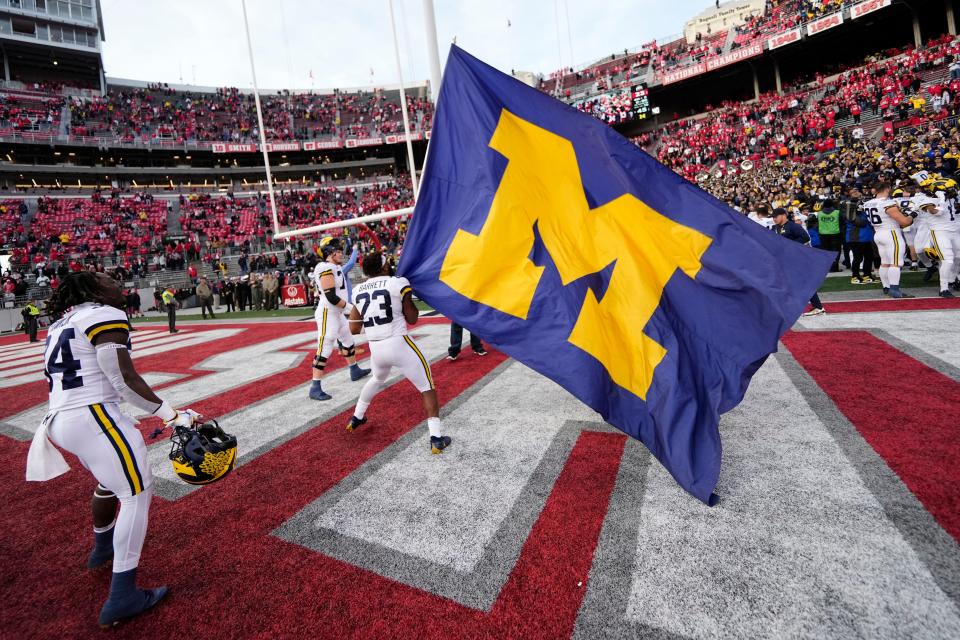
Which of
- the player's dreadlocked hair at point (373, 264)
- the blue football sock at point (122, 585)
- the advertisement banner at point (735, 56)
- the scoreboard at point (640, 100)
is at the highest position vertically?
the advertisement banner at point (735, 56)

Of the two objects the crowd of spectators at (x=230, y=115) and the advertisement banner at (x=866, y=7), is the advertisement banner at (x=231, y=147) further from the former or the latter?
the advertisement banner at (x=866, y=7)

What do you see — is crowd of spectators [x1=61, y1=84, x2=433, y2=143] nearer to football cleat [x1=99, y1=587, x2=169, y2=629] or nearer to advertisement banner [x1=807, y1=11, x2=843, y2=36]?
advertisement banner [x1=807, y1=11, x2=843, y2=36]

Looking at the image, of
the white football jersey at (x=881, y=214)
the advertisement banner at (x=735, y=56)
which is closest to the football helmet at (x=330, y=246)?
the white football jersey at (x=881, y=214)

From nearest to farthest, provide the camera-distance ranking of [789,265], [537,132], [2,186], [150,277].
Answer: [789,265], [537,132], [150,277], [2,186]

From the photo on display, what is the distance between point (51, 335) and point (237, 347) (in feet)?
28.2

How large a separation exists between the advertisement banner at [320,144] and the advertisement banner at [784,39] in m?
38.7

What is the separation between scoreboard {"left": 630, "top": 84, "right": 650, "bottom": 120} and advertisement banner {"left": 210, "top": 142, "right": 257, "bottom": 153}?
36.5 m

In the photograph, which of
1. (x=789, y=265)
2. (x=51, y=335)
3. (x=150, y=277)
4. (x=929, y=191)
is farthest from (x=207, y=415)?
(x=150, y=277)

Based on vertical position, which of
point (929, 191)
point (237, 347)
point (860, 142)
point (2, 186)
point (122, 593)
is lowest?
point (122, 593)

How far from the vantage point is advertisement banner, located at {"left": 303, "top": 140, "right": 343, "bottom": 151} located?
45.2 meters

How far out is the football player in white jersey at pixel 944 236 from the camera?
684cm

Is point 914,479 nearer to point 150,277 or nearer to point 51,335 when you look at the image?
point 51,335

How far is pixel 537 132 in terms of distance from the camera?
10.8 feet

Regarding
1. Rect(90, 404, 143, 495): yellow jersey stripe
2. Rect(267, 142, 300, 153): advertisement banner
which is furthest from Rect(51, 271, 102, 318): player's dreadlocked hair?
Rect(267, 142, 300, 153): advertisement banner
